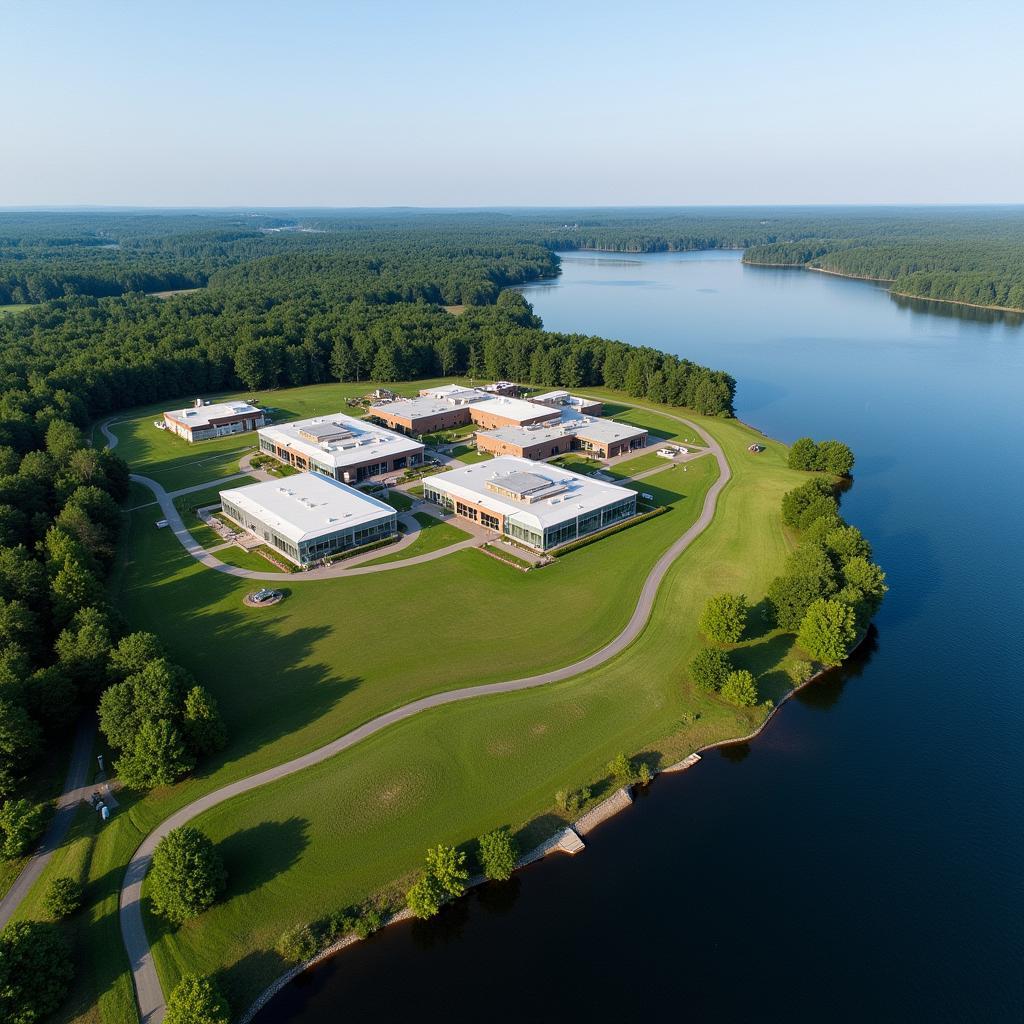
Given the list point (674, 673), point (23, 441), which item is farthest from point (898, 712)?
point (23, 441)

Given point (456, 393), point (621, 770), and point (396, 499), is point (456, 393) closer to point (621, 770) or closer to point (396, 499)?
point (396, 499)

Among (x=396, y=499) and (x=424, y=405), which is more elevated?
(x=424, y=405)

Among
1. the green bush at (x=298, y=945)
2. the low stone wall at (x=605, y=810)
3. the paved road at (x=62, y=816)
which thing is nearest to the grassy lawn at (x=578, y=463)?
the low stone wall at (x=605, y=810)

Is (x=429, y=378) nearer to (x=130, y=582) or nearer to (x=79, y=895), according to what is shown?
(x=130, y=582)

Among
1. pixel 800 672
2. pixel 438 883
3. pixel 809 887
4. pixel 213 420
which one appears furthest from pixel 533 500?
pixel 213 420

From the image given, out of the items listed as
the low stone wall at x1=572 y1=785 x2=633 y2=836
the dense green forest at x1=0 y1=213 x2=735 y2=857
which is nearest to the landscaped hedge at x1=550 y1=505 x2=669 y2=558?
the low stone wall at x1=572 y1=785 x2=633 y2=836

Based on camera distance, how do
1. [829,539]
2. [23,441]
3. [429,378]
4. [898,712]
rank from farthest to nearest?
[429,378]
[23,441]
[829,539]
[898,712]
